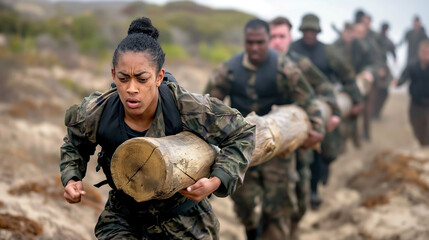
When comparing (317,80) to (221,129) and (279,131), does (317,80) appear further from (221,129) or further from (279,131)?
(221,129)

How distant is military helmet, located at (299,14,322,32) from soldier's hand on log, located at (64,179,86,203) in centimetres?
577

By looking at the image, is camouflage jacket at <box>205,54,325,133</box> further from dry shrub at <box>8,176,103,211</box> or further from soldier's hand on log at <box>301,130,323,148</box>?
dry shrub at <box>8,176,103,211</box>

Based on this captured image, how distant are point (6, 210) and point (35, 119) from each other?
5.77m

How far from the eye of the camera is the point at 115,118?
319 centimetres

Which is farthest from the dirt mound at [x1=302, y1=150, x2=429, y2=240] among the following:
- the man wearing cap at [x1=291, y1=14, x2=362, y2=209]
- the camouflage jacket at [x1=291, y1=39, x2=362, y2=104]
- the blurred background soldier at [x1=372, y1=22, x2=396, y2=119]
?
the blurred background soldier at [x1=372, y1=22, x2=396, y2=119]

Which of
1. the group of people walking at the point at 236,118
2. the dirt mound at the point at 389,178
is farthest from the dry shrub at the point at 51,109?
the dirt mound at the point at 389,178

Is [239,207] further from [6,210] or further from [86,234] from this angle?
[6,210]

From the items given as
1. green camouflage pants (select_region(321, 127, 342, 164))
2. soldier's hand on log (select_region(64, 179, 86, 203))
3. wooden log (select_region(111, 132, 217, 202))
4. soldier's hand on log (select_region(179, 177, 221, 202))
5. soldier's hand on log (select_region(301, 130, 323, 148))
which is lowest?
green camouflage pants (select_region(321, 127, 342, 164))

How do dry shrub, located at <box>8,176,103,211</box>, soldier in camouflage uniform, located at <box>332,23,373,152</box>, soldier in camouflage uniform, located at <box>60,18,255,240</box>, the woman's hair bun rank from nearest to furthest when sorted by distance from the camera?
soldier in camouflage uniform, located at <box>60,18,255,240</box> < the woman's hair bun < dry shrub, located at <box>8,176,103,211</box> < soldier in camouflage uniform, located at <box>332,23,373,152</box>

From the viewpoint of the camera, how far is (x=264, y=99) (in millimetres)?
6031

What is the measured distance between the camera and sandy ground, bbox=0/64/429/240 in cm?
519

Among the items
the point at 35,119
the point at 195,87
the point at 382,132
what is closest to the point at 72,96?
the point at 35,119

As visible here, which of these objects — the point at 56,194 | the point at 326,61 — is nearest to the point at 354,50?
the point at 326,61

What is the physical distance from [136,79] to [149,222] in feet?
2.92
